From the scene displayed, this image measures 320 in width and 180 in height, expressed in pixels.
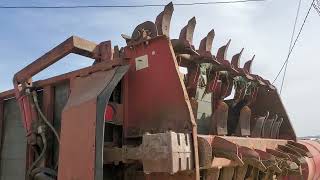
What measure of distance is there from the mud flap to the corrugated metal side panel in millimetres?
1118

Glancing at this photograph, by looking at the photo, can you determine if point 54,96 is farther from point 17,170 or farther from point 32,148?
point 17,170

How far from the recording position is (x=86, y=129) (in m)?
2.92

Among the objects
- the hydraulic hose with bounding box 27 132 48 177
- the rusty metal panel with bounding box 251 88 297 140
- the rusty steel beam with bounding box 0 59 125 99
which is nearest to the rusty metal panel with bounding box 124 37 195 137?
the rusty steel beam with bounding box 0 59 125 99

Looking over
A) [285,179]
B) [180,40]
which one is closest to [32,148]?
[180,40]

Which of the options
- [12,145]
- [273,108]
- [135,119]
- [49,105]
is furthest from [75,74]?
[273,108]

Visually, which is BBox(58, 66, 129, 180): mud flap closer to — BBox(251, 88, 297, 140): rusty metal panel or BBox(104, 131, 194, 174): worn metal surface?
BBox(104, 131, 194, 174): worn metal surface

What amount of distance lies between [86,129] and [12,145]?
1.71 metres

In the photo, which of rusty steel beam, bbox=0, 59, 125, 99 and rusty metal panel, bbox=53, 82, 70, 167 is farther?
rusty metal panel, bbox=53, 82, 70, 167

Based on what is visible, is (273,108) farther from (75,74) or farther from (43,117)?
(43,117)

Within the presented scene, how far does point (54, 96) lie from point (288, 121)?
9.04 feet

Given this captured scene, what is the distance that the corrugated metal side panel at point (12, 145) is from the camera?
13.4 ft

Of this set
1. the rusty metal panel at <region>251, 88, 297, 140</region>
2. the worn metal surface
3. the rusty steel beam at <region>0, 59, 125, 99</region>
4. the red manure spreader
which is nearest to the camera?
the worn metal surface

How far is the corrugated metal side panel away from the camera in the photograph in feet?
13.4

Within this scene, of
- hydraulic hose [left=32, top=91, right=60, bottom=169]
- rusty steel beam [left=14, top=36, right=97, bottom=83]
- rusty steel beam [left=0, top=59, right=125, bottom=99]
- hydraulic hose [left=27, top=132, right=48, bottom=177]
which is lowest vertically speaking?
hydraulic hose [left=27, top=132, right=48, bottom=177]
